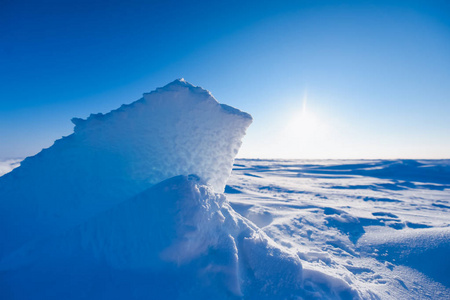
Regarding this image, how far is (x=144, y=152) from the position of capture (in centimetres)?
343

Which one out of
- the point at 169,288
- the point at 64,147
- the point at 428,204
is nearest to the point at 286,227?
the point at 169,288

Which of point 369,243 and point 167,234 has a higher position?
point 167,234

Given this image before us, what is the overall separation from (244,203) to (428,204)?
6.53m

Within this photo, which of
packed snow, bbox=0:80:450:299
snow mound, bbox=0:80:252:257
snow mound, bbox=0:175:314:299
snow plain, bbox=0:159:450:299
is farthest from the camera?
snow mound, bbox=0:80:252:257

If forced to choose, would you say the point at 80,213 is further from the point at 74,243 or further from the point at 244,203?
the point at 244,203

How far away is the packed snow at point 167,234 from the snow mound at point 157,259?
1cm

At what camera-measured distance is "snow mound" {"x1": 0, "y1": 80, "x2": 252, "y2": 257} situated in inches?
118

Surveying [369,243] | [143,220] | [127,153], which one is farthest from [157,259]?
[369,243]

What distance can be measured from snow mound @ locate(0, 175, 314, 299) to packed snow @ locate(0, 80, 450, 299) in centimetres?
1

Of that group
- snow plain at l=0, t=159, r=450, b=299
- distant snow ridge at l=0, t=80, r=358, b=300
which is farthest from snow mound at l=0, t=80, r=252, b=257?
snow plain at l=0, t=159, r=450, b=299

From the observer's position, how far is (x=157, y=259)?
7.29 feet

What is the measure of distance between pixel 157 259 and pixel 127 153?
6.05ft

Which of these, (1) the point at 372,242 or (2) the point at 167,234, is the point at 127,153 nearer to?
(2) the point at 167,234

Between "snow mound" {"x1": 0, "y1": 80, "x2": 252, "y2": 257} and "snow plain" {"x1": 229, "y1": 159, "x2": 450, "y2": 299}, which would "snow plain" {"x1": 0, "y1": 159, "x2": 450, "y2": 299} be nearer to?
"snow plain" {"x1": 229, "y1": 159, "x2": 450, "y2": 299}
